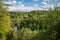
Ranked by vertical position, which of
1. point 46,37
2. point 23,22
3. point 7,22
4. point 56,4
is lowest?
point 23,22

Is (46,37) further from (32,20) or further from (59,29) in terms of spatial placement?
(32,20)

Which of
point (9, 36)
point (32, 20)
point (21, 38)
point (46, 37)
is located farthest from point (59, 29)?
point (32, 20)

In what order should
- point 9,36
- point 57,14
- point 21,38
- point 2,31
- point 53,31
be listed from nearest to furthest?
point 53,31 < point 2,31 < point 57,14 < point 9,36 < point 21,38

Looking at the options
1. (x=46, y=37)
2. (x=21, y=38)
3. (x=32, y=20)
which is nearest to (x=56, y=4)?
(x=46, y=37)

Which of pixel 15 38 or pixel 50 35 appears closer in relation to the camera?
pixel 50 35

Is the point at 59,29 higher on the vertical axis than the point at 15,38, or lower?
higher

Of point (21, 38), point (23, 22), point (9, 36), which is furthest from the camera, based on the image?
point (23, 22)

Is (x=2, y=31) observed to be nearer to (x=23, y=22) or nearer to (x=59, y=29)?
(x=59, y=29)

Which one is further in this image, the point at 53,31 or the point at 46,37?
the point at 46,37

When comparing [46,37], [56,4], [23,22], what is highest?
[56,4]
